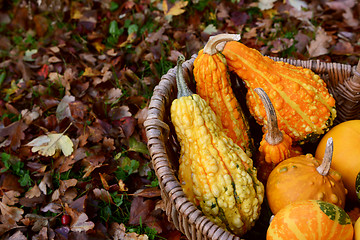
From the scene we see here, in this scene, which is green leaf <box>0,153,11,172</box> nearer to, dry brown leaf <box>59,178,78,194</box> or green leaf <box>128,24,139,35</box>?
dry brown leaf <box>59,178,78,194</box>

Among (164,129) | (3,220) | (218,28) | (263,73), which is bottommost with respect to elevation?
(3,220)

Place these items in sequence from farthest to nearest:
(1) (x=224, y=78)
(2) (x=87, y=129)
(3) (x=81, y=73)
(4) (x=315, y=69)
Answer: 1. (3) (x=81, y=73)
2. (2) (x=87, y=129)
3. (4) (x=315, y=69)
4. (1) (x=224, y=78)

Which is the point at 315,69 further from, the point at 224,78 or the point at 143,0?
the point at 143,0

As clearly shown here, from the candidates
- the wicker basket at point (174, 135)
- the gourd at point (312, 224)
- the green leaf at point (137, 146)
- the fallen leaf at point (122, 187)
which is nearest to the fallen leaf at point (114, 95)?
the green leaf at point (137, 146)

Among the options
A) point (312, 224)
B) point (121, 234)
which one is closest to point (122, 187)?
point (121, 234)

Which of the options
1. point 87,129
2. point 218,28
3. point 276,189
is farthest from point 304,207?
point 218,28

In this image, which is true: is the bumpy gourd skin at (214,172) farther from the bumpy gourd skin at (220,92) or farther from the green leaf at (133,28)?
the green leaf at (133,28)
